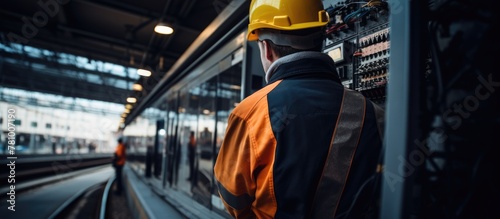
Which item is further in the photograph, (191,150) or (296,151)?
(191,150)

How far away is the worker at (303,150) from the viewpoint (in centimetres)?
102

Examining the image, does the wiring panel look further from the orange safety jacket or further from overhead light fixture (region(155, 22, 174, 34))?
overhead light fixture (region(155, 22, 174, 34))

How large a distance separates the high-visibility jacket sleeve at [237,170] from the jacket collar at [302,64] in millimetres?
275

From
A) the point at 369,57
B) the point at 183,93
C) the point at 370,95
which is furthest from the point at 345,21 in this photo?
the point at 183,93

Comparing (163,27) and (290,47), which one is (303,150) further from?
(163,27)

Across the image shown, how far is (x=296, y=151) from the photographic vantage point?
1027 millimetres

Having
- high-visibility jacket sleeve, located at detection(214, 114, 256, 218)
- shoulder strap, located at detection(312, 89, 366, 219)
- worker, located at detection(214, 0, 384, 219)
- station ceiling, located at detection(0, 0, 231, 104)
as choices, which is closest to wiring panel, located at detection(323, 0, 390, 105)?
worker, located at detection(214, 0, 384, 219)

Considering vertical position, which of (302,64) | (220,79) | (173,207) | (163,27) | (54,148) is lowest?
(173,207)

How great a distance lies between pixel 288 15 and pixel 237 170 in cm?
80

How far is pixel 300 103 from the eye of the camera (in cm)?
107

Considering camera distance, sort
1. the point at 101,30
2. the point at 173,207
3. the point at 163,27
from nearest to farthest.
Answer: the point at 163,27 → the point at 173,207 → the point at 101,30

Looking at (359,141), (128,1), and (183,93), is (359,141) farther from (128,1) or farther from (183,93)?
(128,1)

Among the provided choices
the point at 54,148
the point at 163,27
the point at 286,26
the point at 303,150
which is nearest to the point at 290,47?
the point at 286,26

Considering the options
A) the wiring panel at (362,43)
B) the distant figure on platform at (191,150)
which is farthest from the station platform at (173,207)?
the wiring panel at (362,43)
